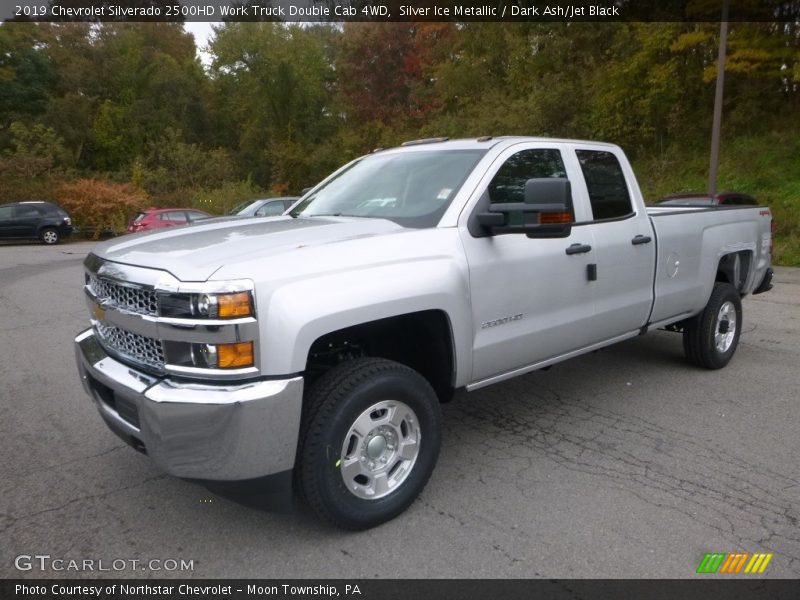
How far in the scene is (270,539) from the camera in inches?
125

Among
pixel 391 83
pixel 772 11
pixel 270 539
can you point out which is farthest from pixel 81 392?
pixel 391 83

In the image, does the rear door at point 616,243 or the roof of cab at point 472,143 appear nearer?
the roof of cab at point 472,143

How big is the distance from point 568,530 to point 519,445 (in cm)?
107

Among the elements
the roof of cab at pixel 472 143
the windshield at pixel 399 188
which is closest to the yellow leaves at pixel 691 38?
the roof of cab at pixel 472 143

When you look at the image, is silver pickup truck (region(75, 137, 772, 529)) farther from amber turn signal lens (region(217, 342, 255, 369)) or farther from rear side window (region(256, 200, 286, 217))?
rear side window (region(256, 200, 286, 217))

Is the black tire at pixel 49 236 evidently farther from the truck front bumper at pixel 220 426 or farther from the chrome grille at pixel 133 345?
the truck front bumper at pixel 220 426

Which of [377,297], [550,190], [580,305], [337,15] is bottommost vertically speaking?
[580,305]

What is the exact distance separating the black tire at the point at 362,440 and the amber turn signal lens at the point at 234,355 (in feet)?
1.40

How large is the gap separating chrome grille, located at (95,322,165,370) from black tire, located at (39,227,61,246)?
74.4 feet

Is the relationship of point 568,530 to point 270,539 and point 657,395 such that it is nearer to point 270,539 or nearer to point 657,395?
point 270,539

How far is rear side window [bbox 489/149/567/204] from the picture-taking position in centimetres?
396

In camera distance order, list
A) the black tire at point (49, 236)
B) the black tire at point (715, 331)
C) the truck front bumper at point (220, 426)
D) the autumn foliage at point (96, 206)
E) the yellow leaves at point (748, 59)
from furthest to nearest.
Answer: the autumn foliage at point (96, 206), the black tire at point (49, 236), the yellow leaves at point (748, 59), the black tire at point (715, 331), the truck front bumper at point (220, 426)

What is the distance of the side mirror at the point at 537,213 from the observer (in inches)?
131

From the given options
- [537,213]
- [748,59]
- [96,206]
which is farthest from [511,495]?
[96,206]
